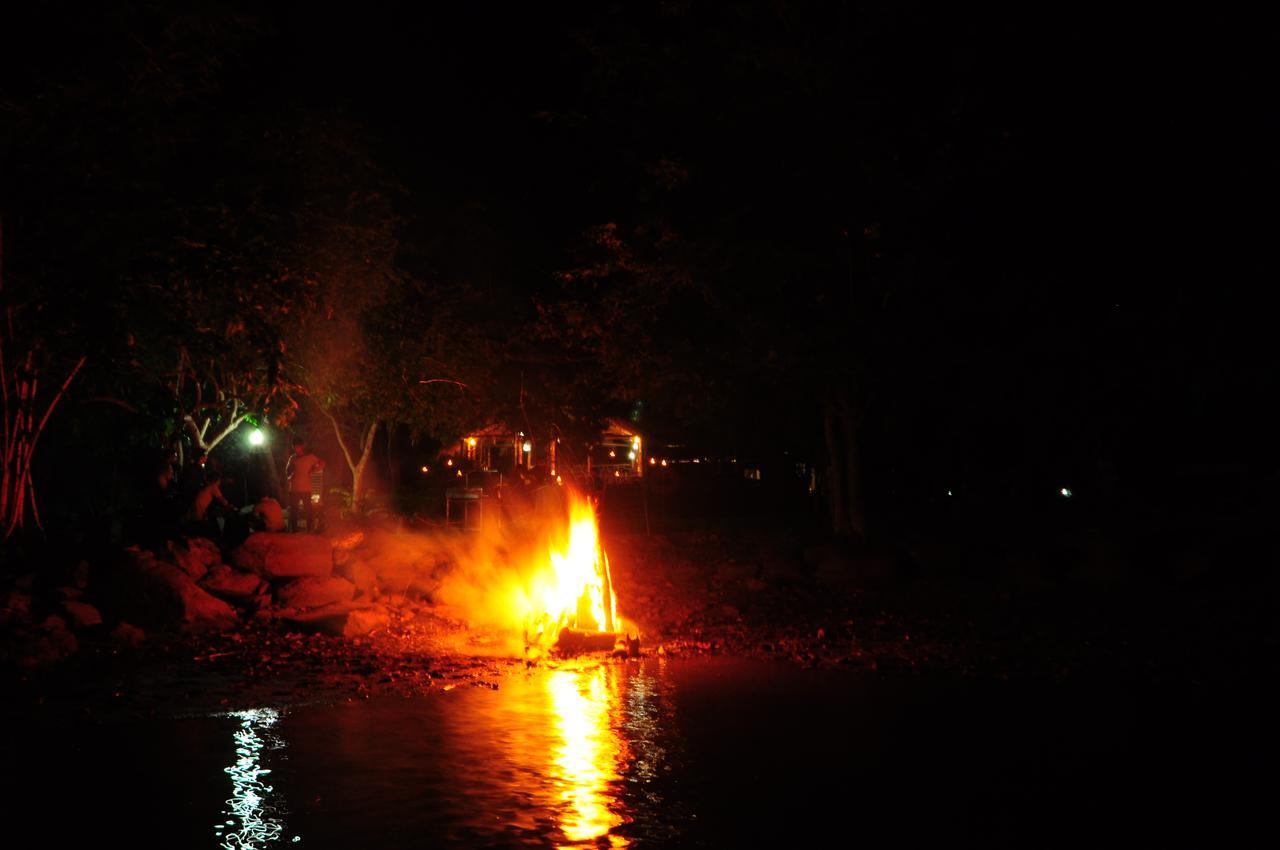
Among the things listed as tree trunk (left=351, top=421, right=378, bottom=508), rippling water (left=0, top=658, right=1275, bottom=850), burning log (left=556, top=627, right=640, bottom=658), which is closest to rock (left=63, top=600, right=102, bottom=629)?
rippling water (left=0, top=658, right=1275, bottom=850)

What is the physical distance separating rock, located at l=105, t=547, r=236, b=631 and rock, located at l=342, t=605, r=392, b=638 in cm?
159

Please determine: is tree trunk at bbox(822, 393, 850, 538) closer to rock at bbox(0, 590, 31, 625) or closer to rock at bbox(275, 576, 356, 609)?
rock at bbox(275, 576, 356, 609)

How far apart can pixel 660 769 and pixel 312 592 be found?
872cm

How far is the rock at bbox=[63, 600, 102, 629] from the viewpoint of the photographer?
13.8 meters

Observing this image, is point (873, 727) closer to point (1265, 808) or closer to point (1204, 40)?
point (1265, 808)

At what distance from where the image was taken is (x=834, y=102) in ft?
67.5

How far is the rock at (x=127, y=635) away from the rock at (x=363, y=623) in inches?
92.2

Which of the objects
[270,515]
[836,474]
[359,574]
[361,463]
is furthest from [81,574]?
[361,463]

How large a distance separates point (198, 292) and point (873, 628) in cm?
1040

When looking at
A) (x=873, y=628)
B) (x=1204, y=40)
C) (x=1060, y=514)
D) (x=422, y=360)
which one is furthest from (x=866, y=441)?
(x=873, y=628)

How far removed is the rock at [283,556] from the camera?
54.2 feet

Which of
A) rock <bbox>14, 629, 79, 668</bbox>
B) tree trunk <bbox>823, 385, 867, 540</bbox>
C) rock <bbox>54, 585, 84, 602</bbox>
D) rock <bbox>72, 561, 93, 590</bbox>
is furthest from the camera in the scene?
tree trunk <bbox>823, 385, 867, 540</bbox>

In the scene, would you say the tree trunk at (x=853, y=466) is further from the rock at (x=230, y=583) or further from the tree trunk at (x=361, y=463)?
the tree trunk at (x=361, y=463)

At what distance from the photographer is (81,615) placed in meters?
13.9
